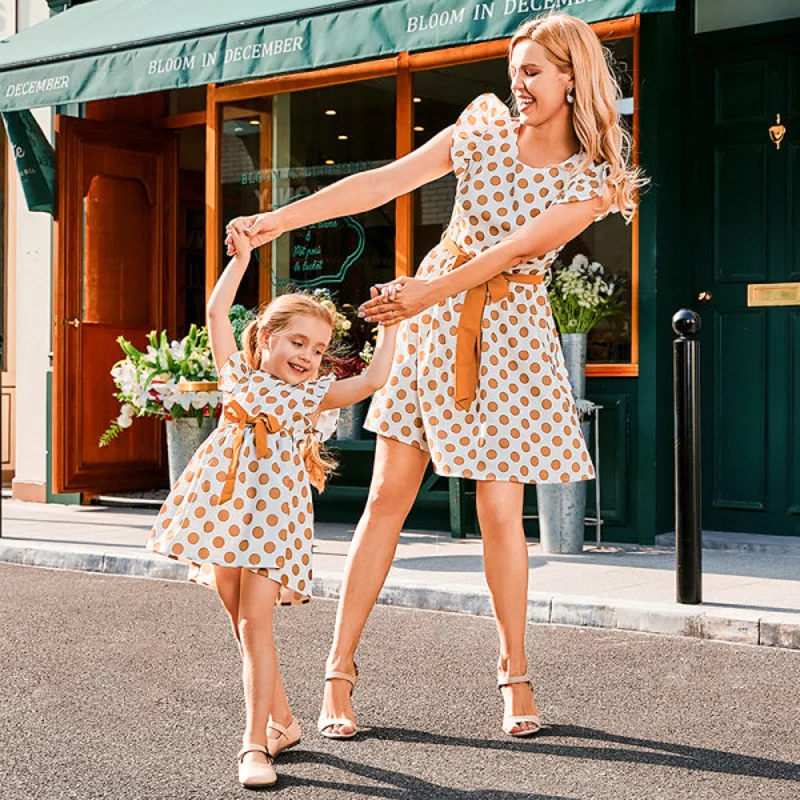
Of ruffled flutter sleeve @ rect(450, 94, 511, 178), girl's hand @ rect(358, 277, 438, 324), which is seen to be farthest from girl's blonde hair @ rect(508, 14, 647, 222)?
girl's hand @ rect(358, 277, 438, 324)

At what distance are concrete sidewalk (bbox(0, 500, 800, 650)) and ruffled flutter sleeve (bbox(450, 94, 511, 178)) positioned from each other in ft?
7.73

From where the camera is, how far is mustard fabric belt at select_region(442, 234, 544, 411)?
3.94 metres

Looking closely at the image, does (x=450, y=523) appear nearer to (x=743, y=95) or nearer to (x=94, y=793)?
(x=743, y=95)

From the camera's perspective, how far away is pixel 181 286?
11.5 m

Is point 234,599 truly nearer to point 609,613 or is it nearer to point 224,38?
point 609,613

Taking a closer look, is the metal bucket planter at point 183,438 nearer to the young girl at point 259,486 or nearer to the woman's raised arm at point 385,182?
the woman's raised arm at point 385,182

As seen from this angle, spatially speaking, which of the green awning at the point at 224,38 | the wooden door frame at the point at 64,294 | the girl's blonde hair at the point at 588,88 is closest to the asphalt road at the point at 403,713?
the girl's blonde hair at the point at 588,88

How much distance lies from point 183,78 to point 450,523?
3.02 m

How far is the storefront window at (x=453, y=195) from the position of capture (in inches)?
320

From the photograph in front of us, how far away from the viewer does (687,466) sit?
5.87m

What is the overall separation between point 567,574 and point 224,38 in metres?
3.62

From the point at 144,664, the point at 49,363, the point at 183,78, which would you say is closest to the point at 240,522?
the point at 144,664

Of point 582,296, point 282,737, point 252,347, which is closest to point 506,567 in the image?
point 282,737

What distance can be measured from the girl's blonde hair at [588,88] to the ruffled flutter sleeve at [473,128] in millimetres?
205
